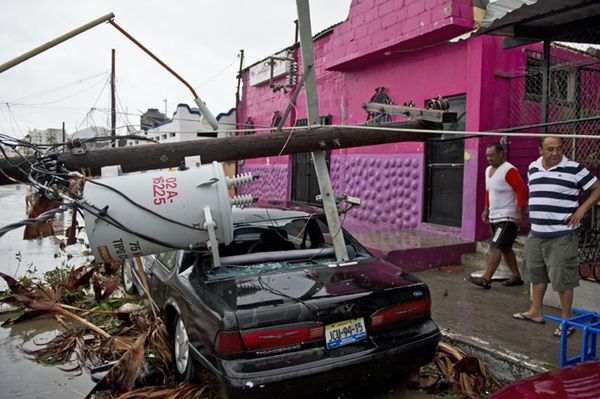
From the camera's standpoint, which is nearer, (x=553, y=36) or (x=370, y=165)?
(x=553, y=36)

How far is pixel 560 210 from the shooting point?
3.93 metres

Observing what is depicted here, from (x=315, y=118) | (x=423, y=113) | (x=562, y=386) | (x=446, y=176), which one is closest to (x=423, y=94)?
(x=446, y=176)

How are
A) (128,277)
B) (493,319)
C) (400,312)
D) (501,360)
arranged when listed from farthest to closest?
(128,277), (493,319), (501,360), (400,312)

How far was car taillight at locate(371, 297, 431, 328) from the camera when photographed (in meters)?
3.10

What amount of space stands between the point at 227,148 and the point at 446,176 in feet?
A: 16.1

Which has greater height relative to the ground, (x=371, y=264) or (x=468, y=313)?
(x=371, y=264)

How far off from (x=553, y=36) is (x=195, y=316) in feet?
15.1

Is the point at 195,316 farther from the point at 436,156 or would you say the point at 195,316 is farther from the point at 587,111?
the point at 587,111

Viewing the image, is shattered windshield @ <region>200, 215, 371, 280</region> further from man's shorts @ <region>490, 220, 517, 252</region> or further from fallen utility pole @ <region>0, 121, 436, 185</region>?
man's shorts @ <region>490, 220, 517, 252</region>

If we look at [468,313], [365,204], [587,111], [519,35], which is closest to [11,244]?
[365,204]

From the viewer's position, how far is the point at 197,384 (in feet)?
10.9

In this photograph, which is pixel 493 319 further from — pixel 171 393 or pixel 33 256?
pixel 33 256

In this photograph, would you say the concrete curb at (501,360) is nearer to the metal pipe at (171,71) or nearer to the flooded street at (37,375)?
the flooded street at (37,375)

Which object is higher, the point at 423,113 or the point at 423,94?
the point at 423,94
